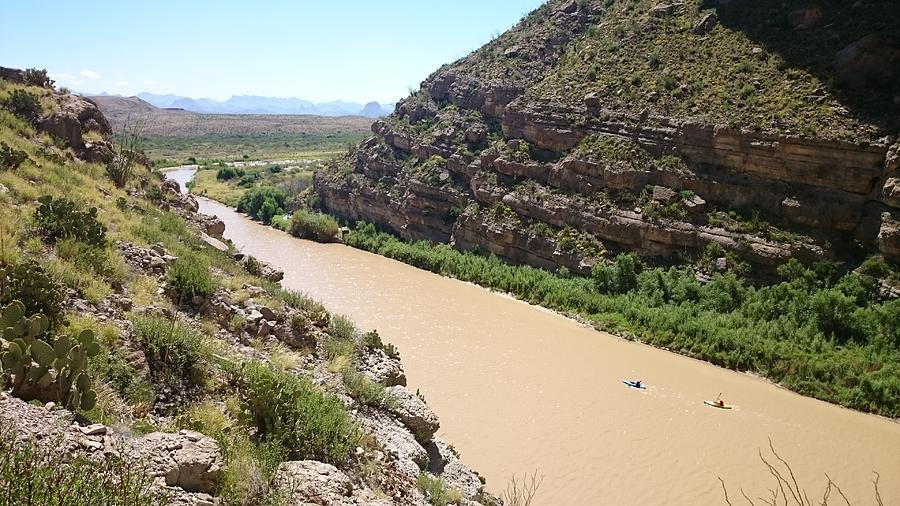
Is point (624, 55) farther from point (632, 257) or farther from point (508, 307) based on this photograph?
point (508, 307)

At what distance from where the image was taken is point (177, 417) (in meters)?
6.45

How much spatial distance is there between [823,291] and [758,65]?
39.5 feet

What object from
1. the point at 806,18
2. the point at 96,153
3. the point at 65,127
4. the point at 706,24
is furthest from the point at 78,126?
the point at 806,18

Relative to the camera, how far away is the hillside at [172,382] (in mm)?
4988

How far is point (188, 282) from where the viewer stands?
32.3 feet

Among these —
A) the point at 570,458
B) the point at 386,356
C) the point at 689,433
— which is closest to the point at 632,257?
the point at 689,433

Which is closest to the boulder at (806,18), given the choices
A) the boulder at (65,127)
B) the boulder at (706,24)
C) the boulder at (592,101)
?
the boulder at (706,24)

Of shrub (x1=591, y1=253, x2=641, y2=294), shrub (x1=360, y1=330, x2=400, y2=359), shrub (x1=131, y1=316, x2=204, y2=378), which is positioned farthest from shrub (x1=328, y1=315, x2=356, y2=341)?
shrub (x1=591, y1=253, x2=641, y2=294)

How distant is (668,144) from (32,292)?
2427 centimetres

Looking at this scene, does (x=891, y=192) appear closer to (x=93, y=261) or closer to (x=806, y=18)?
(x=806, y=18)

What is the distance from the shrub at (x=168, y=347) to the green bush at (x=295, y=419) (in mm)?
712

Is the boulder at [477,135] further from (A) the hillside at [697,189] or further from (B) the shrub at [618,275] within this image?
(B) the shrub at [618,275]

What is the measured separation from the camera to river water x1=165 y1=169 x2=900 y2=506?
1180 centimetres

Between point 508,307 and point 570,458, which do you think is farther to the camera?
point 508,307
